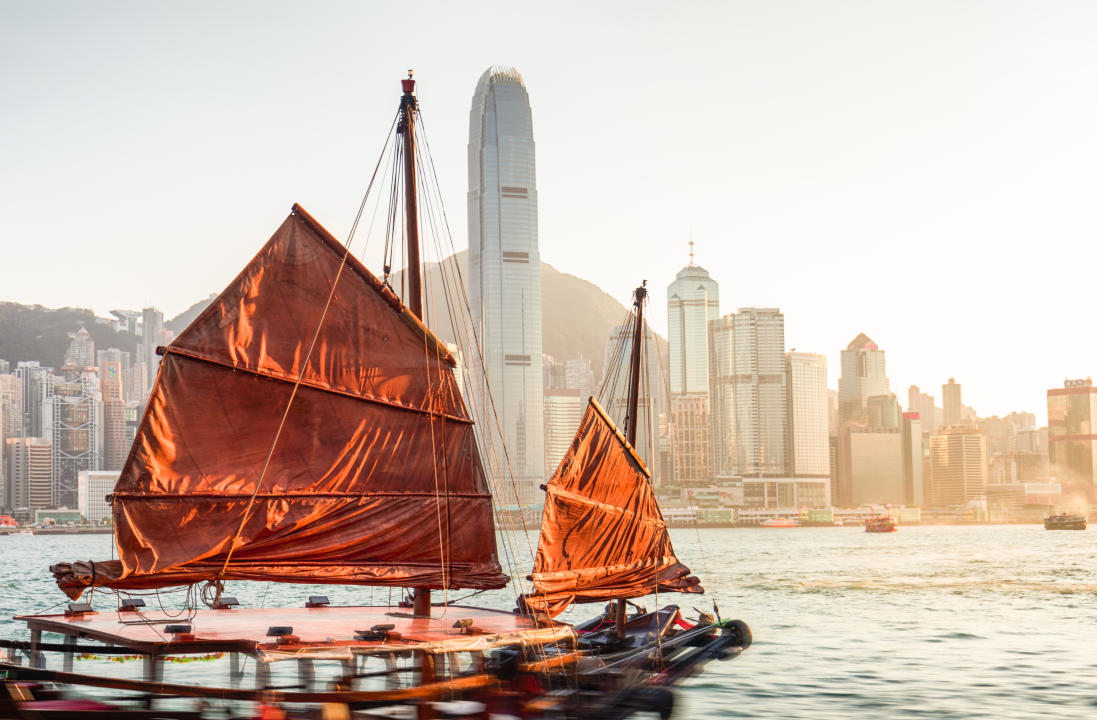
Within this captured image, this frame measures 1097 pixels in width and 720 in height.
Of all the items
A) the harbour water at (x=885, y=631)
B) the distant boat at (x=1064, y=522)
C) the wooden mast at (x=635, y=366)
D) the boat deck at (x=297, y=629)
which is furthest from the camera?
the distant boat at (x=1064, y=522)

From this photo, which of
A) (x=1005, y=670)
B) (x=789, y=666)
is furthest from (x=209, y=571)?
(x=1005, y=670)

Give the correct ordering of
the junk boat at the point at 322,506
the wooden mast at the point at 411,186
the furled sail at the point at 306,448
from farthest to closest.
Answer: the wooden mast at the point at 411,186 < the furled sail at the point at 306,448 < the junk boat at the point at 322,506

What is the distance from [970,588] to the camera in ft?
271

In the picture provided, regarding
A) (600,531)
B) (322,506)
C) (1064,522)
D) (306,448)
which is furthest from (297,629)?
(1064,522)

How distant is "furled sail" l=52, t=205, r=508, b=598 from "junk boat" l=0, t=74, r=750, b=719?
35 mm

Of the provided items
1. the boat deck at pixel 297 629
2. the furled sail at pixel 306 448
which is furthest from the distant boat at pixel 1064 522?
the furled sail at pixel 306 448

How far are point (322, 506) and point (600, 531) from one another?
10712 mm

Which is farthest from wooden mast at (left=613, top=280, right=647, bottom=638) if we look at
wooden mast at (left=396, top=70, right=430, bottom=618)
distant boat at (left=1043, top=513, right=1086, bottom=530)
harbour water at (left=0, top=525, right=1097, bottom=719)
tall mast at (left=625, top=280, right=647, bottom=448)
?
distant boat at (left=1043, top=513, right=1086, bottom=530)

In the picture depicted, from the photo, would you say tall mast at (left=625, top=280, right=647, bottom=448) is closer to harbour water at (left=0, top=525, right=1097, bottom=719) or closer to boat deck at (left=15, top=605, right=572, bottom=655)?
harbour water at (left=0, top=525, right=1097, bottom=719)

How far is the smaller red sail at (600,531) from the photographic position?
28016mm

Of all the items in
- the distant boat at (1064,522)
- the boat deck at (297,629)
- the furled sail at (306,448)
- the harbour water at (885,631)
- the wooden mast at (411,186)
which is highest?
the wooden mast at (411,186)

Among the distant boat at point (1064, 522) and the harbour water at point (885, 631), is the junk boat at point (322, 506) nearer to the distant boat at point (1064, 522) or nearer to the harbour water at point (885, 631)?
the harbour water at point (885, 631)

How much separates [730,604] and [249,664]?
43957 mm

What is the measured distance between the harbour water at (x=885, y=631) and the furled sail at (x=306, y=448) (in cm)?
1082
